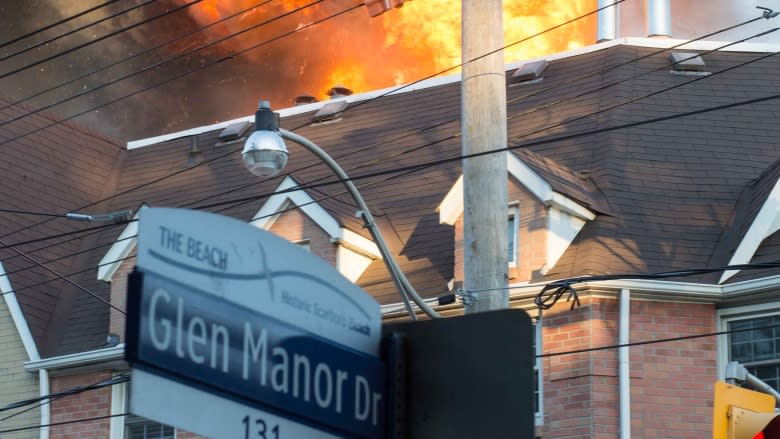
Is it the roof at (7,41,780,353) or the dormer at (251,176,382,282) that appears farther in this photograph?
the dormer at (251,176,382,282)

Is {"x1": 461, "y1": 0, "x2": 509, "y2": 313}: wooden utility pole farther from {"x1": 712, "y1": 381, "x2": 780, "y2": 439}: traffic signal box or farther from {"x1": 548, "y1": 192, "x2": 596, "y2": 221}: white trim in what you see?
{"x1": 548, "y1": 192, "x2": 596, "y2": 221}: white trim

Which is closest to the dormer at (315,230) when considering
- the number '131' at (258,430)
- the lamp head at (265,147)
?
the lamp head at (265,147)

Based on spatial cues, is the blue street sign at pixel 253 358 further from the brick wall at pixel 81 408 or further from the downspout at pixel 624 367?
the brick wall at pixel 81 408

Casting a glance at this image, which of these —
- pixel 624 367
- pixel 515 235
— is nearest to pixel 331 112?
pixel 515 235

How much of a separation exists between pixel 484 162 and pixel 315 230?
1126 centimetres

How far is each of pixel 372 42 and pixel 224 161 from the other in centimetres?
1082

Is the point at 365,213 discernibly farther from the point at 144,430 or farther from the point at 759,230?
the point at 144,430

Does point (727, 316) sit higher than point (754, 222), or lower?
lower

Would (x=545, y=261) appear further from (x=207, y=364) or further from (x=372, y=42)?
(x=372, y=42)

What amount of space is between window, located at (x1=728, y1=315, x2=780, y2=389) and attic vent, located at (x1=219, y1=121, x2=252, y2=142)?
1170 cm

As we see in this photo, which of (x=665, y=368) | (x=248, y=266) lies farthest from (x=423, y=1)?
(x=248, y=266)

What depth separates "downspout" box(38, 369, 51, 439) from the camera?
23.1 metres

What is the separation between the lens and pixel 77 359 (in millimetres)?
22750

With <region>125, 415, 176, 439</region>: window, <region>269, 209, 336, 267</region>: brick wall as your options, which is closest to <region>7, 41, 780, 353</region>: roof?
<region>269, 209, 336, 267</region>: brick wall
